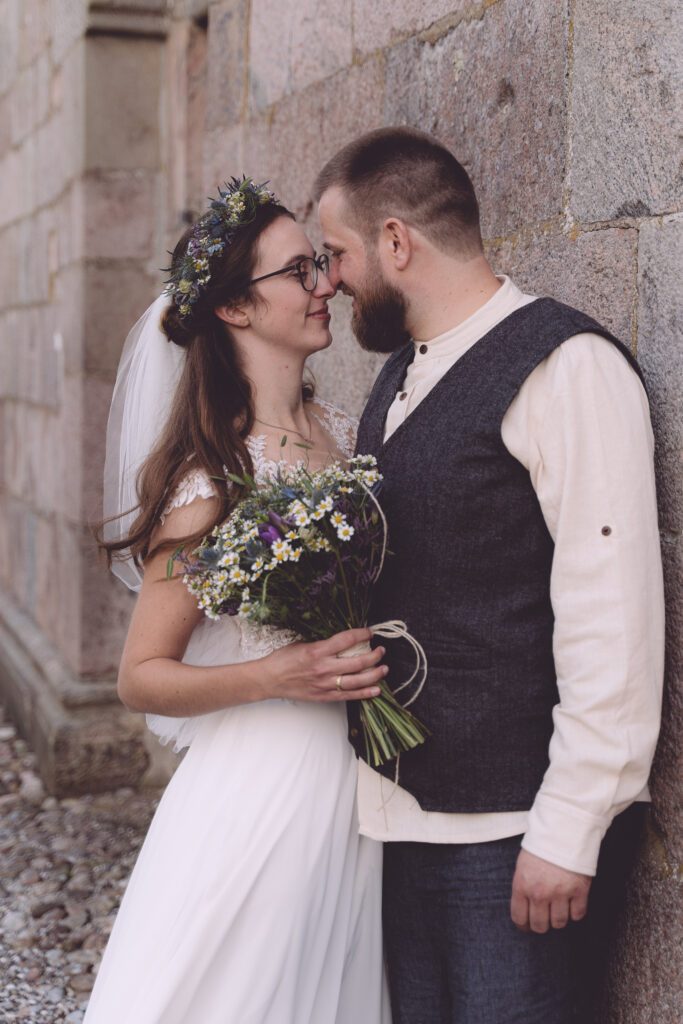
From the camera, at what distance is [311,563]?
2029mm

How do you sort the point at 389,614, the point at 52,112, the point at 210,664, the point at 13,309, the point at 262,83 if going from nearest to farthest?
the point at 389,614, the point at 210,664, the point at 262,83, the point at 52,112, the point at 13,309

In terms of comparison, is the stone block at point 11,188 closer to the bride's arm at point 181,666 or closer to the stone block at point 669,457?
the bride's arm at point 181,666

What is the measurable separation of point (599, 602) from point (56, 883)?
3301mm

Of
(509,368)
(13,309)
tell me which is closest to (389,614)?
(509,368)

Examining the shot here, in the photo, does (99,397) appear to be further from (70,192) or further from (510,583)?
(510,583)

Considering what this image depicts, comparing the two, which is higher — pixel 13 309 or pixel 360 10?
pixel 360 10

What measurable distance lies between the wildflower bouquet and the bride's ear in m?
0.56

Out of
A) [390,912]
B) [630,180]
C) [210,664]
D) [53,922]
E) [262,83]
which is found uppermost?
[262,83]

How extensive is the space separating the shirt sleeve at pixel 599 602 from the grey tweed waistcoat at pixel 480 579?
0.10 meters

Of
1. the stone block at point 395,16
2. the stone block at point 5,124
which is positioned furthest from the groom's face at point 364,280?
the stone block at point 5,124

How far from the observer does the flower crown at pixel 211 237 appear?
2559mm

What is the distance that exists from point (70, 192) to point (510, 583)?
167 inches

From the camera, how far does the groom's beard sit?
2248 millimetres

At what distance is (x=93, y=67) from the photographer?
5.31 metres
